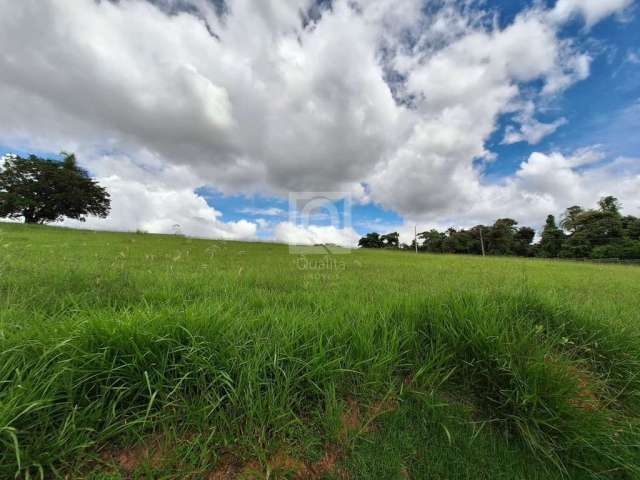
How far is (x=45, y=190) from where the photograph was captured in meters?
31.8

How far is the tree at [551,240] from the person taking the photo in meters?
50.3

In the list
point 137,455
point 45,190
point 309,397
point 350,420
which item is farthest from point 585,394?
point 45,190

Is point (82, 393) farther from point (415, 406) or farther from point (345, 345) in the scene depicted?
point (415, 406)

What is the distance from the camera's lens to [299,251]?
33.6ft

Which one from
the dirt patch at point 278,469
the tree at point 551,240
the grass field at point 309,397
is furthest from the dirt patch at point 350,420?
the tree at point 551,240

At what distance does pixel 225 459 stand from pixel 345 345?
1.02 m

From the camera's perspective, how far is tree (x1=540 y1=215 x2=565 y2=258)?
1982 inches

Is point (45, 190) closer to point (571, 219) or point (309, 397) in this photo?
point (309, 397)

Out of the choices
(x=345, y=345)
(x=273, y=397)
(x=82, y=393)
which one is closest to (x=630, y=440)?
(x=345, y=345)

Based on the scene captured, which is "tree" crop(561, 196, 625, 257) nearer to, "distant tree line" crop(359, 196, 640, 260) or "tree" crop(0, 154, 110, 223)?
"distant tree line" crop(359, 196, 640, 260)

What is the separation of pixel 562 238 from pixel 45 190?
8573 centimetres

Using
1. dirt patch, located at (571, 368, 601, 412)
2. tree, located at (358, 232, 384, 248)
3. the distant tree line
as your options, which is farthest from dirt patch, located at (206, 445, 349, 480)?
tree, located at (358, 232, 384, 248)

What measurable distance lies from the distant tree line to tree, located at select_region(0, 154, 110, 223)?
6071cm

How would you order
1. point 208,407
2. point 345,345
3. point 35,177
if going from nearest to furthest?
point 208,407, point 345,345, point 35,177
